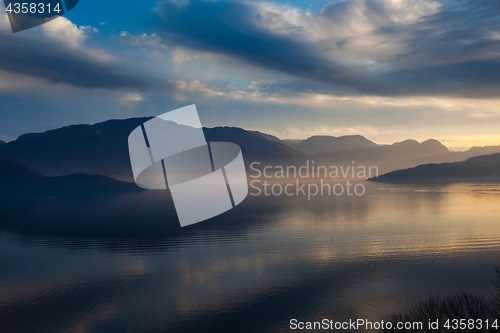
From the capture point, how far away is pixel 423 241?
44.3 m

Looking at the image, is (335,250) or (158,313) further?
(335,250)

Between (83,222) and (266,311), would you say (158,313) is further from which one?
(83,222)

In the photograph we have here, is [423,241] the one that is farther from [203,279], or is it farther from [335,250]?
[203,279]

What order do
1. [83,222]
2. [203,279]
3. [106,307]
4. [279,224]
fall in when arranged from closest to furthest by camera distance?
[106,307], [203,279], [279,224], [83,222]

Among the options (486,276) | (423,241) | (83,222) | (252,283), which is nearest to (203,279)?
(252,283)

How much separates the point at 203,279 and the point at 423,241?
33.6 m

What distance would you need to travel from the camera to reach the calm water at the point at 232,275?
68.3ft

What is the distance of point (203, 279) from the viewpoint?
28719 mm

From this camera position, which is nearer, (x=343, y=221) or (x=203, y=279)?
(x=203, y=279)

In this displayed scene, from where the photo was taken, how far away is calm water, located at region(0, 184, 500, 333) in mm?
20812

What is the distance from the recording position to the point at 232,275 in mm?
29422

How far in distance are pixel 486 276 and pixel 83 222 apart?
3112 inches

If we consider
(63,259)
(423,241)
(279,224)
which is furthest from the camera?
(279,224)

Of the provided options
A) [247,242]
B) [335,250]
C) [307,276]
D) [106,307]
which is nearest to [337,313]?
[307,276]
